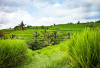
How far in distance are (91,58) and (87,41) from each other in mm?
583

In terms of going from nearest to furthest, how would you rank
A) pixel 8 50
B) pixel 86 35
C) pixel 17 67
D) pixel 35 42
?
pixel 86 35, pixel 8 50, pixel 17 67, pixel 35 42

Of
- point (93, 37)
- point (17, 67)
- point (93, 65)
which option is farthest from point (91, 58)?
point (17, 67)

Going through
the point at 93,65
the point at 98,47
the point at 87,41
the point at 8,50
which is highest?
the point at 87,41

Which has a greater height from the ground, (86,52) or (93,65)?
(86,52)

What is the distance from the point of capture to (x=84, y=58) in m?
2.69

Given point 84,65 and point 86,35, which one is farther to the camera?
point 86,35

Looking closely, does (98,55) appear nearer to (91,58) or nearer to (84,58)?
(91,58)

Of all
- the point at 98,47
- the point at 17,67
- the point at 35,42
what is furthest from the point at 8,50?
the point at 35,42

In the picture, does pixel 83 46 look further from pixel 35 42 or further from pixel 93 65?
pixel 35 42

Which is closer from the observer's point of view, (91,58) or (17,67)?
(91,58)

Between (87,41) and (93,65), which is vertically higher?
(87,41)

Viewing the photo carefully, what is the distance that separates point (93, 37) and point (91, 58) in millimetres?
692

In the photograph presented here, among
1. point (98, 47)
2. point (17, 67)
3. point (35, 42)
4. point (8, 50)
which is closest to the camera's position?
point (98, 47)

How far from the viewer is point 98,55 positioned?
2676 mm
